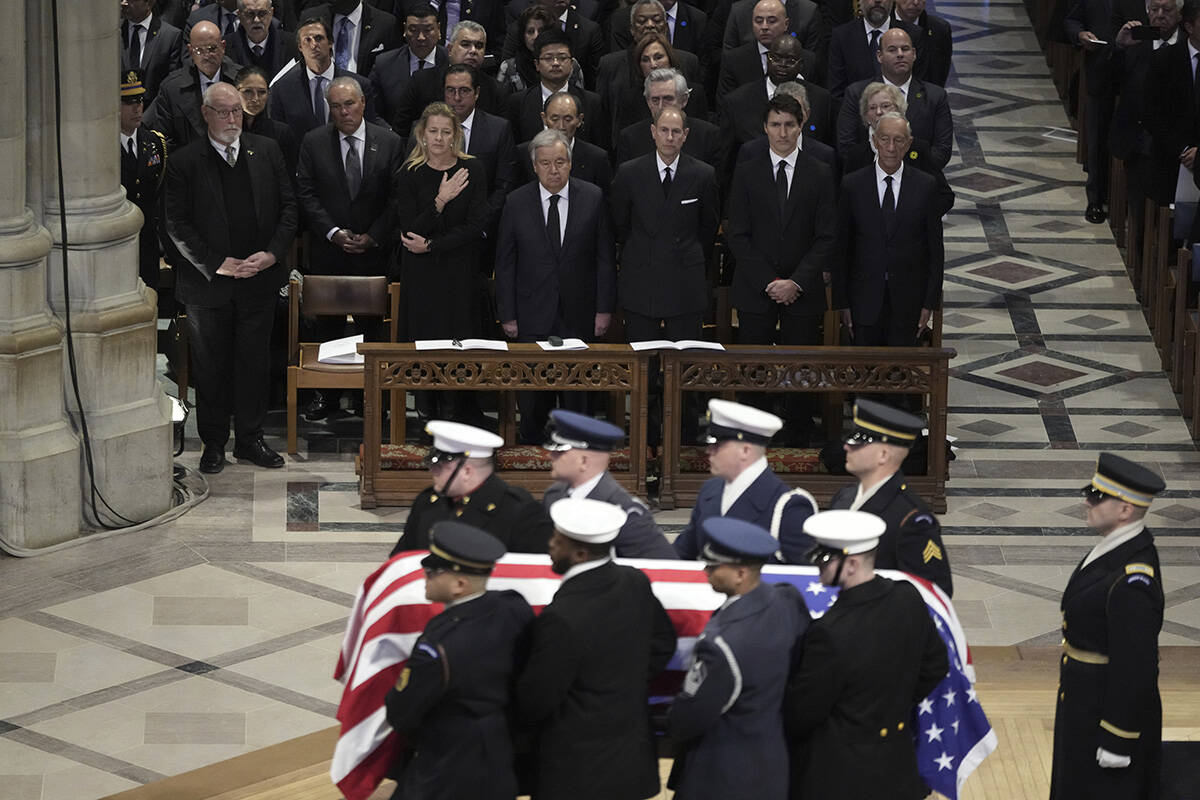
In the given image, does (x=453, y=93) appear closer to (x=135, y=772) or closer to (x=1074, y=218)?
(x=135, y=772)

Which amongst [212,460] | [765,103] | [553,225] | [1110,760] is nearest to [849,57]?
[765,103]

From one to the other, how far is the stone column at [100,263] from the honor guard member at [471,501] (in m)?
3.10

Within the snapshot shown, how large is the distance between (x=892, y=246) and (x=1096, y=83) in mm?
3726

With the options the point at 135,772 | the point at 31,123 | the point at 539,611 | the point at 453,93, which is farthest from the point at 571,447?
the point at 453,93

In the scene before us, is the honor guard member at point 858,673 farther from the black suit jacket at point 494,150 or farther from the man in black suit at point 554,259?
the black suit jacket at point 494,150

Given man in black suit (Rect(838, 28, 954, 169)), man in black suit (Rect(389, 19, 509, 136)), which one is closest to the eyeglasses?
man in black suit (Rect(389, 19, 509, 136))

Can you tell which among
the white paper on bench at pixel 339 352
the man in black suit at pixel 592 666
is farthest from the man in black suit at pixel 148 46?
the man in black suit at pixel 592 666

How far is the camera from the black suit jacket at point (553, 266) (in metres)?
9.37

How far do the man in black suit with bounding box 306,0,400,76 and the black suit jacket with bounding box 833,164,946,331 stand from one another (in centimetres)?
329

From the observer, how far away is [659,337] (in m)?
9.59

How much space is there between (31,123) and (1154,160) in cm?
610

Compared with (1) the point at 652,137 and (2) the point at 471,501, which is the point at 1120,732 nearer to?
(2) the point at 471,501

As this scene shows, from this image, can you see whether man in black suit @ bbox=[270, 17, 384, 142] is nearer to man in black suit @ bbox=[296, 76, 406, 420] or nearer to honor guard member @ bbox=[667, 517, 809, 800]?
man in black suit @ bbox=[296, 76, 406, 420]

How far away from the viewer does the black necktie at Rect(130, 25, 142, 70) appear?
11.1m
